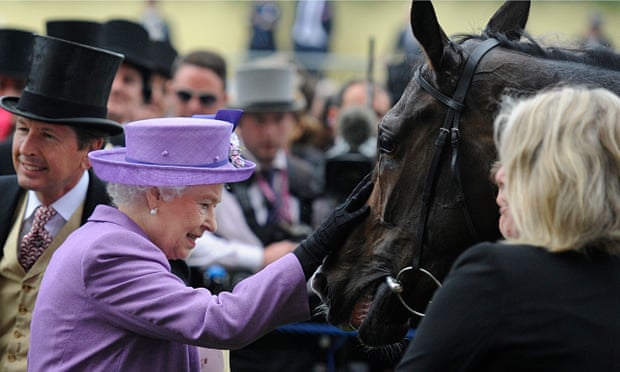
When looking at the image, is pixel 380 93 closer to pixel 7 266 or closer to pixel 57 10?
pixel 7 266

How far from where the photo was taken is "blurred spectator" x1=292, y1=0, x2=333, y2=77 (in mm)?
21109

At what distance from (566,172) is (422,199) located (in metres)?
1.18

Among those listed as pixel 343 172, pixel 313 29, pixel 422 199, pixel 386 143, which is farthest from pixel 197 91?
pixel 313 29

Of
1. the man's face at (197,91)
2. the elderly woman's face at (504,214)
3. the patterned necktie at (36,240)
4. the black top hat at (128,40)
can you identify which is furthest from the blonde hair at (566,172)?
the black top hat at (128,40)

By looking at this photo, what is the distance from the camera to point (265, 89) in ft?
25.0

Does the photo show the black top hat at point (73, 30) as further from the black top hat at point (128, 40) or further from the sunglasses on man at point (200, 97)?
the sunglasses on man at point (200, 97)

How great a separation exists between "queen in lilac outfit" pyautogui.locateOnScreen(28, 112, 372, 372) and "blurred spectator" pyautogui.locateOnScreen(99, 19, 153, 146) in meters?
3.39

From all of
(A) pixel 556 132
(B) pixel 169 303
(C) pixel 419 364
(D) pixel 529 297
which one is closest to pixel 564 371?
(D) pixel 529 297

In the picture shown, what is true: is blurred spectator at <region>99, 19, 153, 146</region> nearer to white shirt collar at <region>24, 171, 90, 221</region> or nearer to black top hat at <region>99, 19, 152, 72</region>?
black top hat at <region>99, 19, 152, 72</region>

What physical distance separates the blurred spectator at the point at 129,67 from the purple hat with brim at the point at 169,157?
11.3ft

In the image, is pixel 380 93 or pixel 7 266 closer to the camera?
pixel 7 266

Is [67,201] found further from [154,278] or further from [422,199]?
[422,199]

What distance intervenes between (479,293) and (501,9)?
6.23 feet

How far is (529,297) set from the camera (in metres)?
2.30
